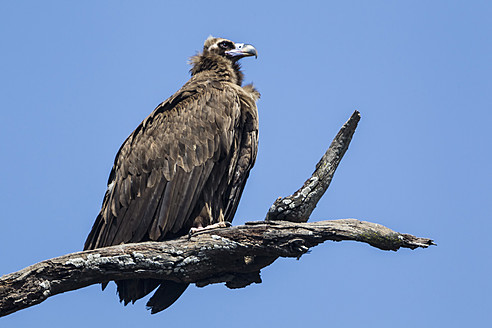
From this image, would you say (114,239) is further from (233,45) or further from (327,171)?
(233,45)

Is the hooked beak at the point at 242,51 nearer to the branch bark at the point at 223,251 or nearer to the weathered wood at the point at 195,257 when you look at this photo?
the branch bark at the point at 223,251

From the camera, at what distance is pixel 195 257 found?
664 cm

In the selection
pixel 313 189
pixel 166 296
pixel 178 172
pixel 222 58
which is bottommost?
pixel 166 296

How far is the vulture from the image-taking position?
24.2 feet

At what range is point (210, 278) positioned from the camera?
6.91 m

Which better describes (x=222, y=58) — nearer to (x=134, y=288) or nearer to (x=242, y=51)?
(x=242, y=51)

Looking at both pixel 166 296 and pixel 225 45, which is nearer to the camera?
pixel 166 296

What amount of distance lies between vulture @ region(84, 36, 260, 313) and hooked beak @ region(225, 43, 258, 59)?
0.79 meters

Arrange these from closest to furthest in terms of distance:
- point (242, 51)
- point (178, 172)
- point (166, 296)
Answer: point (166, 296)
point (178, 172)
point (242, 51)

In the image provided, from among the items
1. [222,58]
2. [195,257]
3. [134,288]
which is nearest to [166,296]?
[134,288]

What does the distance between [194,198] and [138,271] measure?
130cm

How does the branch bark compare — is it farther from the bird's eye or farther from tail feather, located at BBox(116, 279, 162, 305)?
the bird's eye

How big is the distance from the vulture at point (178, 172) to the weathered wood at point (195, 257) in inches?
17.2

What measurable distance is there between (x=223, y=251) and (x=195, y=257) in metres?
0.28
